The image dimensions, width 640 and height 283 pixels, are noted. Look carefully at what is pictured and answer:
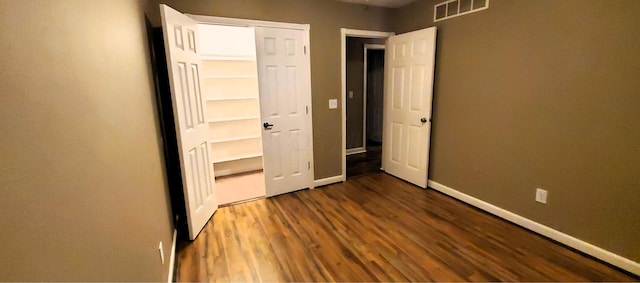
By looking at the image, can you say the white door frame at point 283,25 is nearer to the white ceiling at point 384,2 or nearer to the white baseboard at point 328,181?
the white baseboard at point 328,181

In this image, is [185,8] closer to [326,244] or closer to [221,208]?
[221,208]

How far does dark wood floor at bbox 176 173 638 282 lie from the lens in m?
1.88

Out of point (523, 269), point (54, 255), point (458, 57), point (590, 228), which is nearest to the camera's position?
point (54, 255)

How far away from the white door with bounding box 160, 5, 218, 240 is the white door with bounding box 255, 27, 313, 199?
684mm

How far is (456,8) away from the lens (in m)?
2.77

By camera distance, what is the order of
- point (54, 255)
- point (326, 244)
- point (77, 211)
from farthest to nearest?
point (326, 244) < point (77, 211) < point (54, 255)

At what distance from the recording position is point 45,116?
0.58 meters

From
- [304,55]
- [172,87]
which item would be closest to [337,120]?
[304,55]

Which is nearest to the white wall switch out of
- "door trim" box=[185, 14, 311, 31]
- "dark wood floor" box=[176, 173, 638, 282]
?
"door trim" box=[185, 14, 311, 31]

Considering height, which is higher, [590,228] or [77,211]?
[77,211]

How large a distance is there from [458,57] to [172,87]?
9.10 feet

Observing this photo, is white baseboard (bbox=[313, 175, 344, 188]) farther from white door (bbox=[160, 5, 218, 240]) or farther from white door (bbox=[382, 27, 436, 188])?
white door (bbox=[160, 5, 218, 240])

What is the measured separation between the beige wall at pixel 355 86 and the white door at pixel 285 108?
1877 millimetres

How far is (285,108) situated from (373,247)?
1.78m
